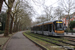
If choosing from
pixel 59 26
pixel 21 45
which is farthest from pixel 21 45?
pixel 59 26

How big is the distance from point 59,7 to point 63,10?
215 cm

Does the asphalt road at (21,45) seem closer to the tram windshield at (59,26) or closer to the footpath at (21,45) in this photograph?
the footpath at (21,45)

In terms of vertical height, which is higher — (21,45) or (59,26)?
(59,26)

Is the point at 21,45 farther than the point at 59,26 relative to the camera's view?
No

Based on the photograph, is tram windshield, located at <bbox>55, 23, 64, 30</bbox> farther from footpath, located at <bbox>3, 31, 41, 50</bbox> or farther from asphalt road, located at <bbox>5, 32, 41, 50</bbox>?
asphalt road, located at <bbox>5, 32, 41, 50</bbox>

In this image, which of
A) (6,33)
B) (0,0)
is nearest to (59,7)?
(6,33)

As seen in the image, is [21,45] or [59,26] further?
[59,26]

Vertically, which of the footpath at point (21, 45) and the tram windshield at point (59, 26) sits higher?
the tram windshield at point (59, 26)

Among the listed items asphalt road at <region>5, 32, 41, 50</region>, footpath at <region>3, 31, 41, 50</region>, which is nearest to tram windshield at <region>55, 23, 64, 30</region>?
footpath at <region>3, 31, 41, 50</region>

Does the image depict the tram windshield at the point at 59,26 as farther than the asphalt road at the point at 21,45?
Yes

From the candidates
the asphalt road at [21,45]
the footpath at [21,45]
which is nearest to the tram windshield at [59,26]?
the footpath at [21,45]

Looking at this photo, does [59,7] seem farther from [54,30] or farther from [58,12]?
[54,30]

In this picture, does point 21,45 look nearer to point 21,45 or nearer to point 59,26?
point 21,45

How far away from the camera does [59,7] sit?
118ft
